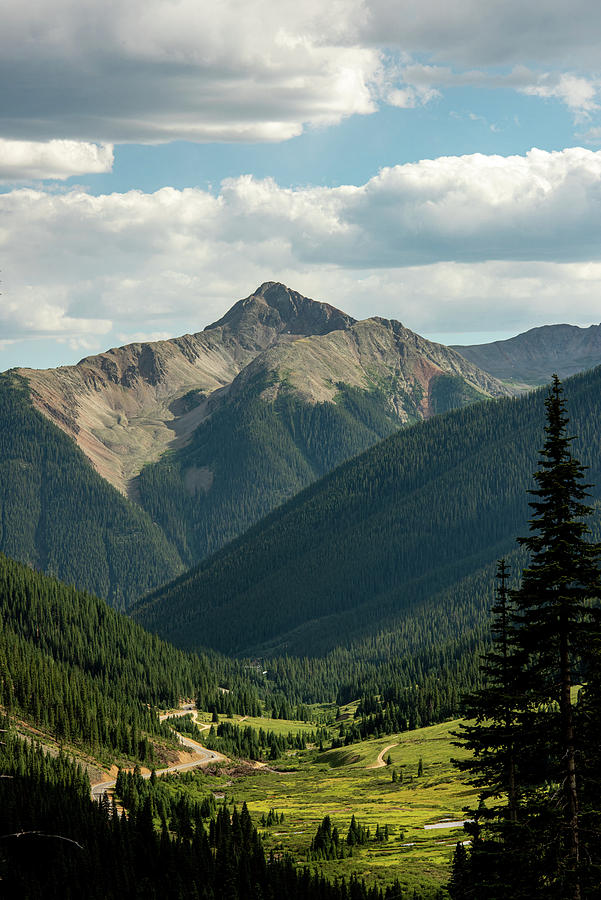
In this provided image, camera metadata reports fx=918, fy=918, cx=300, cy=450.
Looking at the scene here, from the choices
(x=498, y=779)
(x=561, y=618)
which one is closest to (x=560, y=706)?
(x=561, y=618)

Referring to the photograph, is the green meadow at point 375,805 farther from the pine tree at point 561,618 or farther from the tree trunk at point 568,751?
the tree trunk at point 568,751

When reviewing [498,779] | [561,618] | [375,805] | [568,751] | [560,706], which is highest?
[561,618]

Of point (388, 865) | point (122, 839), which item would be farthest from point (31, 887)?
point (388, 865)

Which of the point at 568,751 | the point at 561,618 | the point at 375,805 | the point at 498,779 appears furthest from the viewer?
the point at 375,805

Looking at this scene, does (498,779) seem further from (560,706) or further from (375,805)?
(375,805)

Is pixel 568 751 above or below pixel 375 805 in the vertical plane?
above

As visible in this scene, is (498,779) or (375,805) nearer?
(498,779)

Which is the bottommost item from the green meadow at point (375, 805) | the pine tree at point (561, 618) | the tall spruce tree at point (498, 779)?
the green meadow at point (375, 805)

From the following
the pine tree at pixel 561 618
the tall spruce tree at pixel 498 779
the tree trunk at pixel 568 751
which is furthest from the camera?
the tall spruce tree at pixel 498 779

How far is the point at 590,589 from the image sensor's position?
36.1m

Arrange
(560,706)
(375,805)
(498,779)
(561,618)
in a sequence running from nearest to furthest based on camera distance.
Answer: (561,618) → (560,706) → (498,779) → (375,805)

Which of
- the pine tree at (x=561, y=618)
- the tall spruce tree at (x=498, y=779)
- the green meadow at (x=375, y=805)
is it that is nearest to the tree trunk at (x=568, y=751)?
the pine tree at (x=561, y=618)

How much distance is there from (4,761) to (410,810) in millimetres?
58753

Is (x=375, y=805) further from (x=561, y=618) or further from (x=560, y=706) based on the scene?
(x=561, y=618)
